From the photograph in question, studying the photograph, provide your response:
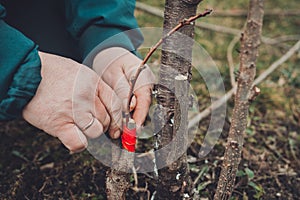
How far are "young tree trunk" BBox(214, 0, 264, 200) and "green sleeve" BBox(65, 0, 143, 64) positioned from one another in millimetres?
519

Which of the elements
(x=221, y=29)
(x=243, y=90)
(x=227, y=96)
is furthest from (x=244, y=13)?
(x=243, y=90)

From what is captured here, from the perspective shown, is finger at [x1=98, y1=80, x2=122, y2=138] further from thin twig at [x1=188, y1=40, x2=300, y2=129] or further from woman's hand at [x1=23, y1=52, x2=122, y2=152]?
thin twig at [x1=188, y1=40, x2=300, y2=129]

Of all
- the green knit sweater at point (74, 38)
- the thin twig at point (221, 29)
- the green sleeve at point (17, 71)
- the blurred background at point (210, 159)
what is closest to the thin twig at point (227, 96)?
the blurred background at point (210, 159)

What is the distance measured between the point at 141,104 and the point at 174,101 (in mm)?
89

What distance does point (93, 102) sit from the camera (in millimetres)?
1029

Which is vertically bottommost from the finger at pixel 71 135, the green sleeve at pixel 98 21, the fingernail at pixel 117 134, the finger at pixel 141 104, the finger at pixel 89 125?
the finger at pixel 71 135

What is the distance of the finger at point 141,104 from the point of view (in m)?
1.06

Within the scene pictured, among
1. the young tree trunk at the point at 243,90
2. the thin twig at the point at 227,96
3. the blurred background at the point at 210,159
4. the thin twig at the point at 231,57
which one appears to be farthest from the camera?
the thin twig at the point at 231,57

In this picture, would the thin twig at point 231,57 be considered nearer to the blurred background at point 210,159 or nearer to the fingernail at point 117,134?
the blurred background at point 210,159

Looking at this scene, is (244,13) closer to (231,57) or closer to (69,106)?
(231,57)

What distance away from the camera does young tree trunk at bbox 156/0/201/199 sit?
0.96 metres

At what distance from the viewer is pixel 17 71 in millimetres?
1001

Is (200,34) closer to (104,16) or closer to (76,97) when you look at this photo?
(104,16)

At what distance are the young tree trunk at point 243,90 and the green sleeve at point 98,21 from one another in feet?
1.70
